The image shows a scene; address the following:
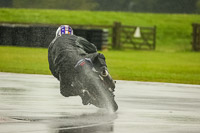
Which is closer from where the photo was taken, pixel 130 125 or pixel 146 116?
pixel 130 125

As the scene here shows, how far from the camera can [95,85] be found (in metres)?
12.5

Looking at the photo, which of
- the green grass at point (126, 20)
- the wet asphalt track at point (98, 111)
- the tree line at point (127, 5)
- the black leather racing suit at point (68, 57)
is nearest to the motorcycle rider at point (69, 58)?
the black leather racing suit at point (68, 57)

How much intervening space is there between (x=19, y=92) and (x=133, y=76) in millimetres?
7627

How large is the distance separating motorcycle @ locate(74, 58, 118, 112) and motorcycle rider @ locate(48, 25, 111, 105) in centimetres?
7

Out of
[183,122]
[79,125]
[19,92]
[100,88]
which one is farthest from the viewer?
[19,92]

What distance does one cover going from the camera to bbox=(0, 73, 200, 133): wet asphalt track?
10.6m

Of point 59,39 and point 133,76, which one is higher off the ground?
point 59,39

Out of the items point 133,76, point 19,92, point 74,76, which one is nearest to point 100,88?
point 74,76

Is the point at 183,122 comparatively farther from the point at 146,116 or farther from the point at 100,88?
the point at 100,88

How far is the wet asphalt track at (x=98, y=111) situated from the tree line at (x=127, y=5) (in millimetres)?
79654

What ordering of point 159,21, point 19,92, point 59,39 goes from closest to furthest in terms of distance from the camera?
point 59,39 → point 19,92 → point 159,21

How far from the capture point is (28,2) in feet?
317

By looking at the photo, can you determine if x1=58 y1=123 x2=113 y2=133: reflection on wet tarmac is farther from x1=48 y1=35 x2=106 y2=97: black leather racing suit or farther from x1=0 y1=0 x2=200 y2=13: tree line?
x1=0 y1=0 x2=200 y2=13: tree line

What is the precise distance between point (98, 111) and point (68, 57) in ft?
3.70
